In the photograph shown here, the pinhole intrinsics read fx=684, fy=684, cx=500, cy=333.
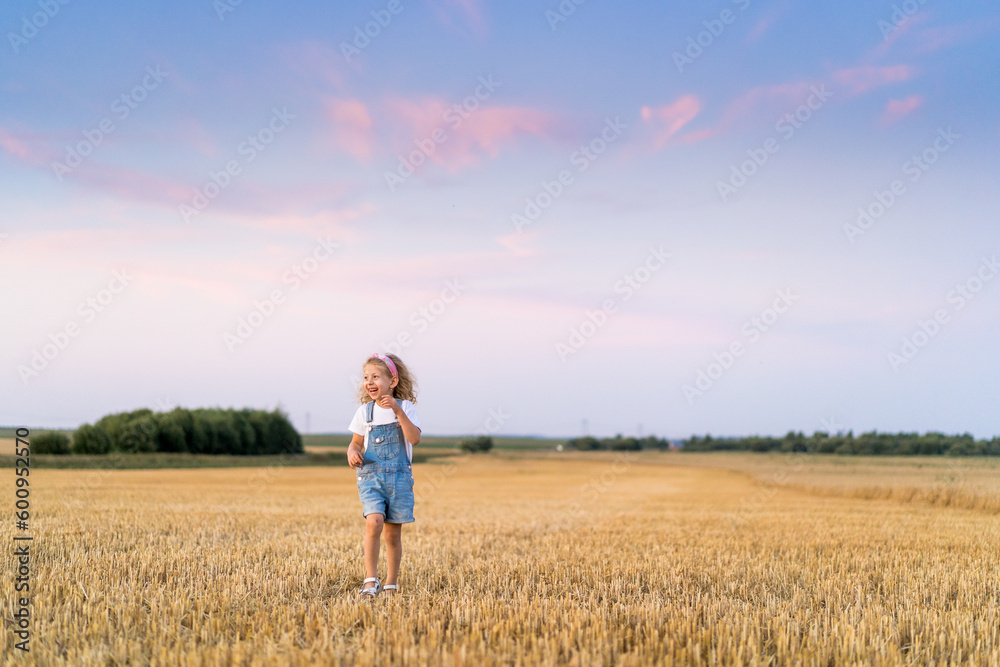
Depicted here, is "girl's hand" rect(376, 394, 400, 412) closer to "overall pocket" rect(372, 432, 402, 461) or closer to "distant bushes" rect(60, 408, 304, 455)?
"overall pocket" rect(372, 432, 402, 461)

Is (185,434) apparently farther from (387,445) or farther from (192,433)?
(387,445)

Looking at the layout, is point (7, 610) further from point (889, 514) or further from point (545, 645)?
point (889, 514)

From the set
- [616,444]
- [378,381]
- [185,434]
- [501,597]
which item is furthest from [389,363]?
[616,444]

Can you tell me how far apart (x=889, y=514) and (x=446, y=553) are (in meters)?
15.0

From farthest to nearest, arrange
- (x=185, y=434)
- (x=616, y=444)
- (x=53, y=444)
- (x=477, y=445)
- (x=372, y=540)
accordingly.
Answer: (x=616, y=444), (x=477, y=445), (x=185, y=434), (x=53, y=444), (x=372, y=540)

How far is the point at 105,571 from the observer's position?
22.3 feet

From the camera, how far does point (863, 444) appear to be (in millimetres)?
75812

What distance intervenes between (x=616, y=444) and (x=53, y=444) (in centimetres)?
8502

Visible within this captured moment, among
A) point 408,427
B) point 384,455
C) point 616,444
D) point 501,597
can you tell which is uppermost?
point 408,427

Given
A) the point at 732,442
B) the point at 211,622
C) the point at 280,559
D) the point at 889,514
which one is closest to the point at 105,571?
the point at 280,559

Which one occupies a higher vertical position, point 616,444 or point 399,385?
point 399,385

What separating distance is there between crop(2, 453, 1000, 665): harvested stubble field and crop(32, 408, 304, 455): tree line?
4549 cm

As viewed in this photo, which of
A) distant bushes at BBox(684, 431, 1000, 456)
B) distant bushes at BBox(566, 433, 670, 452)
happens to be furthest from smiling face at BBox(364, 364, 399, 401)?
distant bushes at BBox(566, 433, 670, 452)

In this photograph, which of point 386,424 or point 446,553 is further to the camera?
point 446,553
